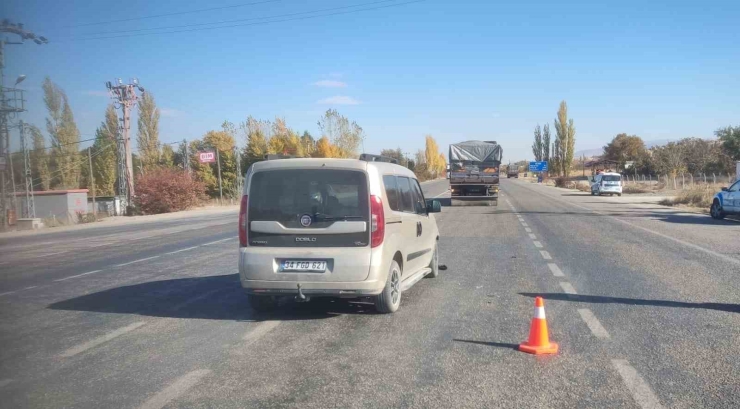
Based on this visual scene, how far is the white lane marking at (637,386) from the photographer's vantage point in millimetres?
4098

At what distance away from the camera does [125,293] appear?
8.91m

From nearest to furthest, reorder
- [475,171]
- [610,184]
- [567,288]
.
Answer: [567,288], [475,171], [610,184]

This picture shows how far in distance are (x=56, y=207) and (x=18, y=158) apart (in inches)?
719

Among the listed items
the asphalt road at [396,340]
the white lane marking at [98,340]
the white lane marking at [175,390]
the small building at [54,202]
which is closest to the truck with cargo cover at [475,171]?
the asphalt road at [396,340]

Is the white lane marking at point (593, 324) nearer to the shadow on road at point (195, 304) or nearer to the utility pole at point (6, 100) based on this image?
the shadow on road at point (195, 304)

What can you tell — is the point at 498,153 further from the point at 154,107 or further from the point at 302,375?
the point at 154,107

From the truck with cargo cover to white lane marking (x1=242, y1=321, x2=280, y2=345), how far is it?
1019 inches

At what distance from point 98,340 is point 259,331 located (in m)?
1.67

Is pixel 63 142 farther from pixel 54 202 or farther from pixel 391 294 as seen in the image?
pixel 391 294

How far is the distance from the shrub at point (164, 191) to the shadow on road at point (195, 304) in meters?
33.0

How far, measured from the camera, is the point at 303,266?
21.4 ft

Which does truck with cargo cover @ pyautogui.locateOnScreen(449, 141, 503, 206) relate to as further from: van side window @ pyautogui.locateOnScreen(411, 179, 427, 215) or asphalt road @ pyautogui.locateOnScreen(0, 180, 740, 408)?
van side window @ pyautogui.locateOnScreen(411, 179, 427, 215)

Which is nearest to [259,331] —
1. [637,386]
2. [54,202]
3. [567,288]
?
[637,386]

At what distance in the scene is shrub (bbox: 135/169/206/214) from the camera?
40531 mm
